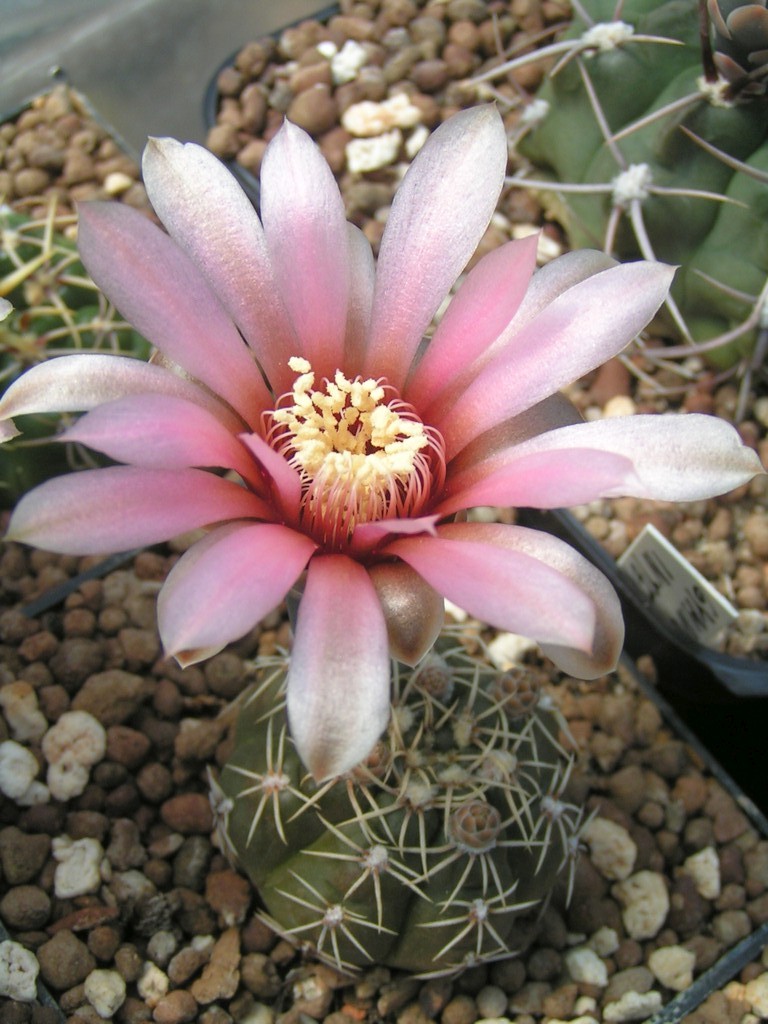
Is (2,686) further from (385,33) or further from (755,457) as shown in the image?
(385,33)

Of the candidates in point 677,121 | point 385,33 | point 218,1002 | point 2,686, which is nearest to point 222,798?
point 218,1002

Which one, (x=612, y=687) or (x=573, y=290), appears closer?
(x=573, y=290)

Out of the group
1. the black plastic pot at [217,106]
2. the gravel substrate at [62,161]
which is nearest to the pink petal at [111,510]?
the black plastic pot at [217,106]

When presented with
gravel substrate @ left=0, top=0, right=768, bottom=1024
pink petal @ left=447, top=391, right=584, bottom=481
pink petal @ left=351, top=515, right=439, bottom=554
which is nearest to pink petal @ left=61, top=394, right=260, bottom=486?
pink petal @ left=351, top=515, right=439, bottom=554

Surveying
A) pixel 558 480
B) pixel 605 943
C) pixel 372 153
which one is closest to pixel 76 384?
pixel 558 480

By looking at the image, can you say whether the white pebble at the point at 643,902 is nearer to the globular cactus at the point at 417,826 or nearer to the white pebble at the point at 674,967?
the white pebble at the point at 674,967
